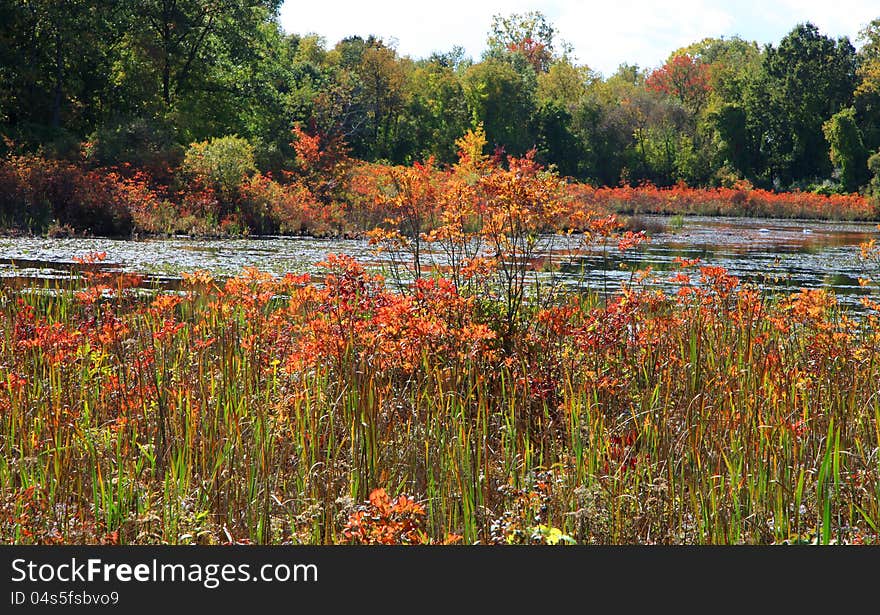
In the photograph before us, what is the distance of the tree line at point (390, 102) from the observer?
29.6 metres

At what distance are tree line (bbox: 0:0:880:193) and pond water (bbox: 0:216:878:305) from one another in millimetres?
8046

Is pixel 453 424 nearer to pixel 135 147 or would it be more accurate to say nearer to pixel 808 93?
pixel 135 147

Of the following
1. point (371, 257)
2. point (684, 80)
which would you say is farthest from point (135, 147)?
point (684, 80)

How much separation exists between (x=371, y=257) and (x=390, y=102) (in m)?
40.2

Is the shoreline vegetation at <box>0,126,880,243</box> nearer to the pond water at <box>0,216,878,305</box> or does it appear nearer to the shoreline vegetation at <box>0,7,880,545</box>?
the pond water at <box>0,216,878,305</box>

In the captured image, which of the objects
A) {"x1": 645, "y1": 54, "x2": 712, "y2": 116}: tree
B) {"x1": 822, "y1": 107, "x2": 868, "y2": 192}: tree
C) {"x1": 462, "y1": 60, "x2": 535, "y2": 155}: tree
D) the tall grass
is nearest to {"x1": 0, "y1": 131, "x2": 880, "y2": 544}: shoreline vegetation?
the tall grass

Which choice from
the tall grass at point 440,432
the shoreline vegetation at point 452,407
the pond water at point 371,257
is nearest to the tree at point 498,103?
the pond water at point 371,257

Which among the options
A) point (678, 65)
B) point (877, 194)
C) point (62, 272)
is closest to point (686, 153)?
point (877, 194)

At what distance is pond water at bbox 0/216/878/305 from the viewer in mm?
12607

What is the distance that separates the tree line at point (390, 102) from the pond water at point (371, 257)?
8.05m

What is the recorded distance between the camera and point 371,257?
51.8ft

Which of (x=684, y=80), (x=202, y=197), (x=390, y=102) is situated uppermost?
(x=684, y=80)

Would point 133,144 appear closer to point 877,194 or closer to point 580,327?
point 580,327

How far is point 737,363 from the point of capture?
531cm
